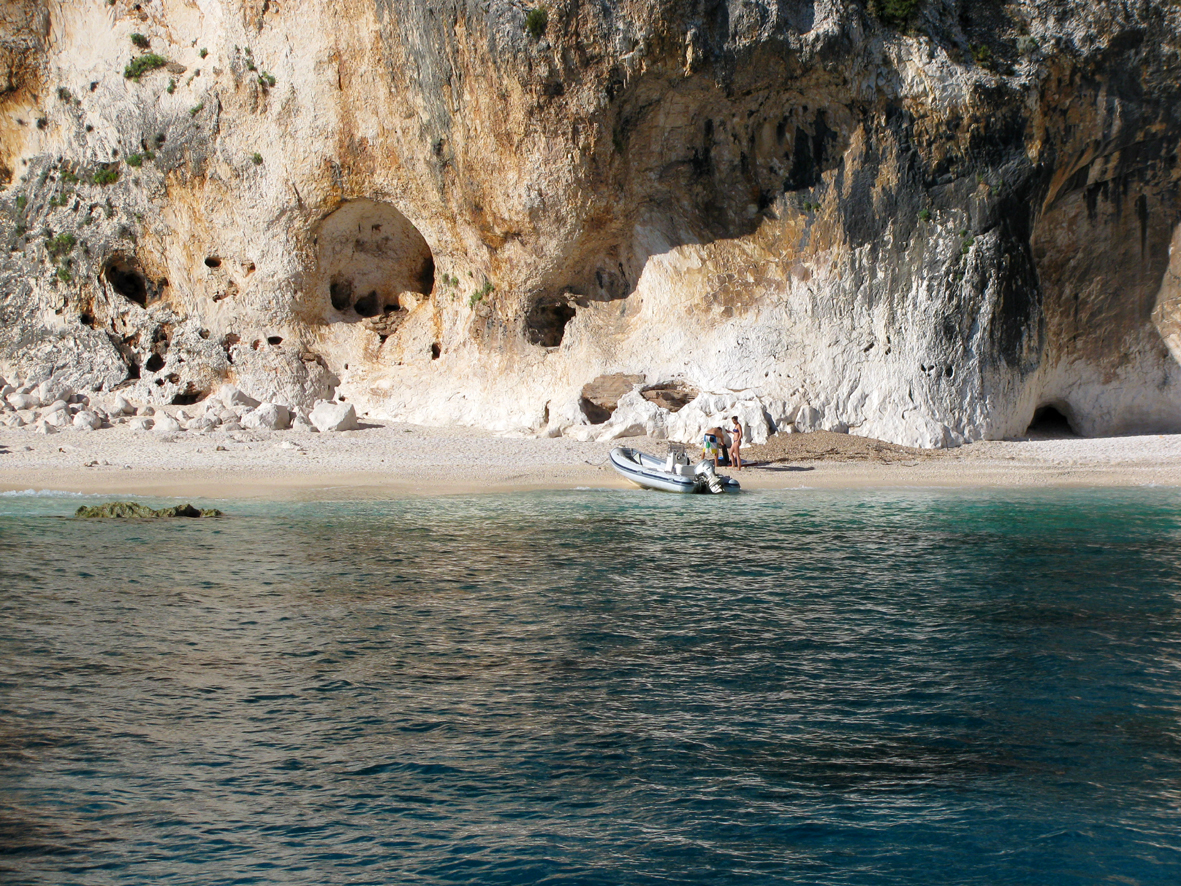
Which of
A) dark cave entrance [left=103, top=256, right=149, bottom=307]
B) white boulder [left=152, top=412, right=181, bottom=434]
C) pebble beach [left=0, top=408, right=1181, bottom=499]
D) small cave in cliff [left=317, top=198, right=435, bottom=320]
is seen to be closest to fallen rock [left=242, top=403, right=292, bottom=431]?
pebble beach [left=0, top=408, right=1181, bottom=499]

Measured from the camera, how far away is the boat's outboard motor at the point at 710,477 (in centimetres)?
1532

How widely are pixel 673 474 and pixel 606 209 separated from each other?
6589 mm

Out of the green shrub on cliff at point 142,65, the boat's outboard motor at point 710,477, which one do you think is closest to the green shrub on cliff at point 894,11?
the boat's outboard motor at point 710,477

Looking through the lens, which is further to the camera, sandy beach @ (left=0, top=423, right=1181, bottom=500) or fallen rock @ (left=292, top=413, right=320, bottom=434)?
fallen rock @ (left=292, top=413, right=320, bottom=434)

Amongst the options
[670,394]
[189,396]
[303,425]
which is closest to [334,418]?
[303,425]

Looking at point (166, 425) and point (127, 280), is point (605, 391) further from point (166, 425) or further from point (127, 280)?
point (127, 280)

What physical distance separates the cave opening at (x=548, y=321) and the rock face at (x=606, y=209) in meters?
0.07

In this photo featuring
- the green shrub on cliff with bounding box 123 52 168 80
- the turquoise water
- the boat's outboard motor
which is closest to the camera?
the turquoise water

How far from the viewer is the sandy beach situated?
1579cm

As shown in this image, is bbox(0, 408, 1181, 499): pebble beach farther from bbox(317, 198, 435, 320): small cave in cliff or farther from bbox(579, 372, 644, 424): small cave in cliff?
bbox(317, 198, 435, 320): small cave in cliff

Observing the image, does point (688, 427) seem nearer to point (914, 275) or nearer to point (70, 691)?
point (914, 275)

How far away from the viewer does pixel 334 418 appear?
20.3 meters

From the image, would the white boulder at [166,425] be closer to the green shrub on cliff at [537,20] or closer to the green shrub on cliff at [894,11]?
the green shrub on cliff at [537,20]

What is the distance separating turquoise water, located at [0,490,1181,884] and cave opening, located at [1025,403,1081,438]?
33.2 ft
